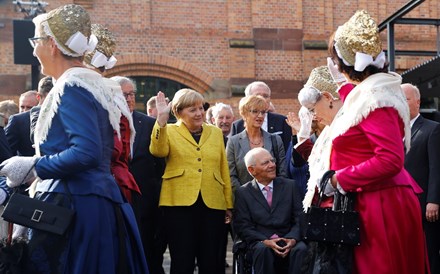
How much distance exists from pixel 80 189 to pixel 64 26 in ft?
2.90

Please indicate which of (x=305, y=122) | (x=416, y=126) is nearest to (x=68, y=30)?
(x=305, y=122)

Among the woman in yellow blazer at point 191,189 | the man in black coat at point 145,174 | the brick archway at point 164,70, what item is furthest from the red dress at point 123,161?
the brick archway at point 164,70

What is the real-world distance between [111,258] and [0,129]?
71.5 inches

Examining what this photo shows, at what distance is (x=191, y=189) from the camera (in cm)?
657

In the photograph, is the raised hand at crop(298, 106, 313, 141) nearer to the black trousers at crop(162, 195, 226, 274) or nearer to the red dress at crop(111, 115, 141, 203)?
the black trousers at crop(162, 195, 226, 274)

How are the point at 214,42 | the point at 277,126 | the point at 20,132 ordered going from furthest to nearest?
1. the point at 214,42
2. the point at 277,126
3. the point at 20,132

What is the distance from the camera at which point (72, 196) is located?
12.6 ft

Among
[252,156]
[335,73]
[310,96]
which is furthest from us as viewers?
[252,156]

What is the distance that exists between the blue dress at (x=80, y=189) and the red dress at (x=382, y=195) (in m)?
1.25

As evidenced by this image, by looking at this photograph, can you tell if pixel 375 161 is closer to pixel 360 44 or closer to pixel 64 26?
pixel 360 44

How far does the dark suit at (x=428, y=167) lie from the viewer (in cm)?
677

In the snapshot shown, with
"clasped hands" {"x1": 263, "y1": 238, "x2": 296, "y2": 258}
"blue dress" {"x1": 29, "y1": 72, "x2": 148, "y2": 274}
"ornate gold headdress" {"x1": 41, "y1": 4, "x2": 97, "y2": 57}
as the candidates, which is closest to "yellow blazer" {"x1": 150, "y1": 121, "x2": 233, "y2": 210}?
"clasped hands" {"x1": 263, "y1": 238, "x2": 296, "y2": 258}

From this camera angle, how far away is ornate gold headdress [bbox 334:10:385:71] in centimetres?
418

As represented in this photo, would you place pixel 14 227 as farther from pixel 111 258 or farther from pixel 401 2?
pixel 401 2
